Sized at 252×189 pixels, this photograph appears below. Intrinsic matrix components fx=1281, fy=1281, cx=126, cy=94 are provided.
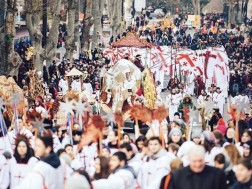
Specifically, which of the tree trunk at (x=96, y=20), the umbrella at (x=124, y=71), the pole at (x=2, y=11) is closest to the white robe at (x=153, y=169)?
the umbrella at (x=124, y=71)

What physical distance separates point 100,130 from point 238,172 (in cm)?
375

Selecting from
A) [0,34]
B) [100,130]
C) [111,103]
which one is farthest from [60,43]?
[100,130]

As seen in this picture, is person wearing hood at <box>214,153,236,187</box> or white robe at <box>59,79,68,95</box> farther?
white robe at <box>59,79,68,95</box>

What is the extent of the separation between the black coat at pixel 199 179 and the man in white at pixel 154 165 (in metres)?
1.73

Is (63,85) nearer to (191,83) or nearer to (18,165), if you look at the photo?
(191,83)

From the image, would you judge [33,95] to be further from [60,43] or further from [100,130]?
[60,43]

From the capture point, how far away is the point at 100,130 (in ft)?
54.1

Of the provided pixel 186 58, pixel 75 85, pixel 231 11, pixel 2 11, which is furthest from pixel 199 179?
pixel 231 11

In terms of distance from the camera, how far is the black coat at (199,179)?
12781 mm

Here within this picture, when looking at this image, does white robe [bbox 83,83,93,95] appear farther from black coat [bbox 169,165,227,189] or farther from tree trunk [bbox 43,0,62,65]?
black coat [bbox 169,165,227,189]

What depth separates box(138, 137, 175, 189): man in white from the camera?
1488 centimetres

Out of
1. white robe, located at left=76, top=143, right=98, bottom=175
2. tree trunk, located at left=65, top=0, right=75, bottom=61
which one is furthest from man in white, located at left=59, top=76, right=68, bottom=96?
white robe, located at left=76, top=143, right=98, bottom=175

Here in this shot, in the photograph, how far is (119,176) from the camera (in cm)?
1362

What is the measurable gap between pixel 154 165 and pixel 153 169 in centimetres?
7
